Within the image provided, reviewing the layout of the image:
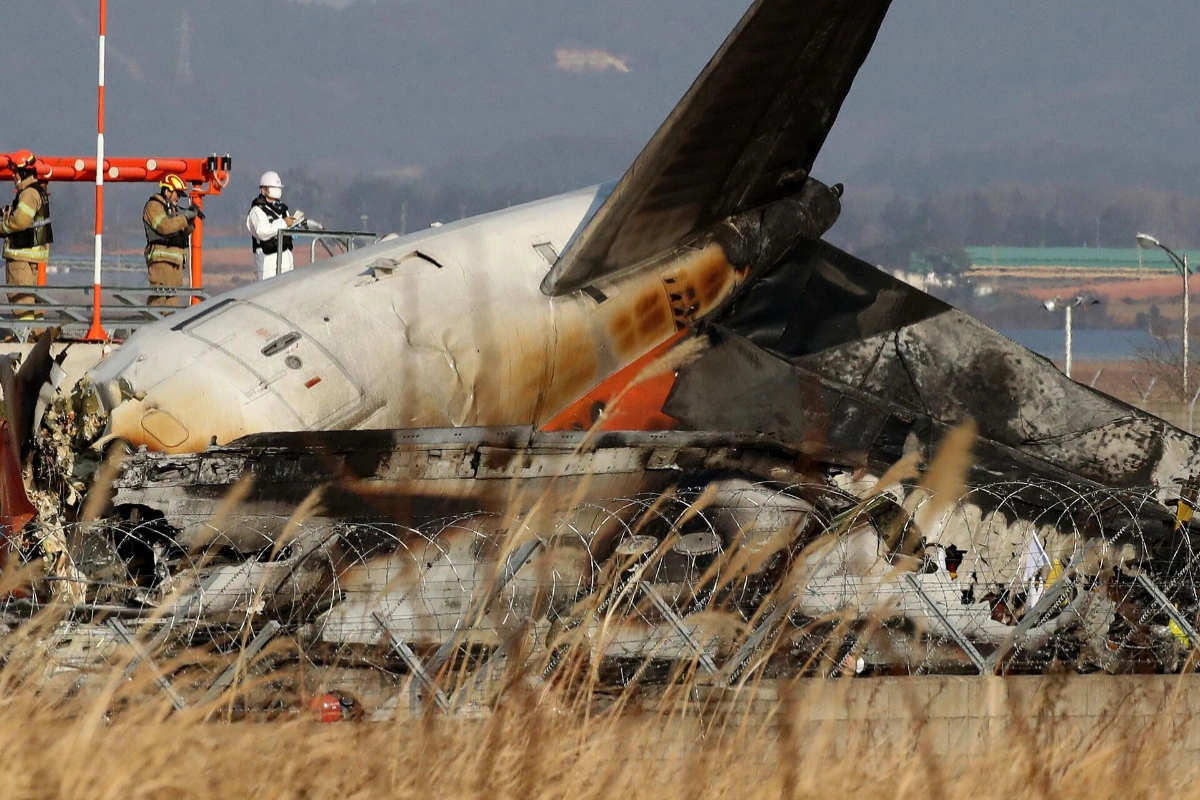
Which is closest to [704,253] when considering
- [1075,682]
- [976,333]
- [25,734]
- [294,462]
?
[976,333]

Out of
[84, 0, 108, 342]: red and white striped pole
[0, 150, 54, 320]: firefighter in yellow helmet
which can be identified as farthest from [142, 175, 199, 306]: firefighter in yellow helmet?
[84, 0, 108, 342]: red and white striped pole

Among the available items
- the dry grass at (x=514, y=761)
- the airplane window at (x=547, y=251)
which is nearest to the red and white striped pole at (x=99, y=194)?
the airplane window at (x=547, y=251)

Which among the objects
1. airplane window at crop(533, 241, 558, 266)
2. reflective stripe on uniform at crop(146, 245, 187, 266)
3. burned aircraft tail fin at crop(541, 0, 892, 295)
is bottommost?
reflective stripe on uniform at crop(146, 245, 187, 266)

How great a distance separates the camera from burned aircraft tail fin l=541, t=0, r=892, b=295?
11570 millimetres

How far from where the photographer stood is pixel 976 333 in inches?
535

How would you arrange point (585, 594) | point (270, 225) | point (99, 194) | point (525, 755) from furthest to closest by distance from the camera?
point (270, 225) < point (99, 194) < point (585, 594) < point (525, 755)

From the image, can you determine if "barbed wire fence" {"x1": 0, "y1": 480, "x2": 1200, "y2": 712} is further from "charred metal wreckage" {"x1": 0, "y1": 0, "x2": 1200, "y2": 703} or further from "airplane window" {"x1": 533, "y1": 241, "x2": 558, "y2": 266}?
"airplane window" {"x1": 533, "y1": 241, "x2": 558, "y2": 266}

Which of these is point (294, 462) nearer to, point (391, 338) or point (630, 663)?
point (391, 338)

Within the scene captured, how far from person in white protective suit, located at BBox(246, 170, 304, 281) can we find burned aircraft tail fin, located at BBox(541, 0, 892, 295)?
7.04m

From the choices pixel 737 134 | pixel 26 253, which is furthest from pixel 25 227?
pixel 737 134

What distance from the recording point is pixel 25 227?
2014cm

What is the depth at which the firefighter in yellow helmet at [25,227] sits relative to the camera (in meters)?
19.8

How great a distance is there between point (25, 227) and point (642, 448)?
12794 mm

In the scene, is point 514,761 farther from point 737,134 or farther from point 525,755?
point 737,134
